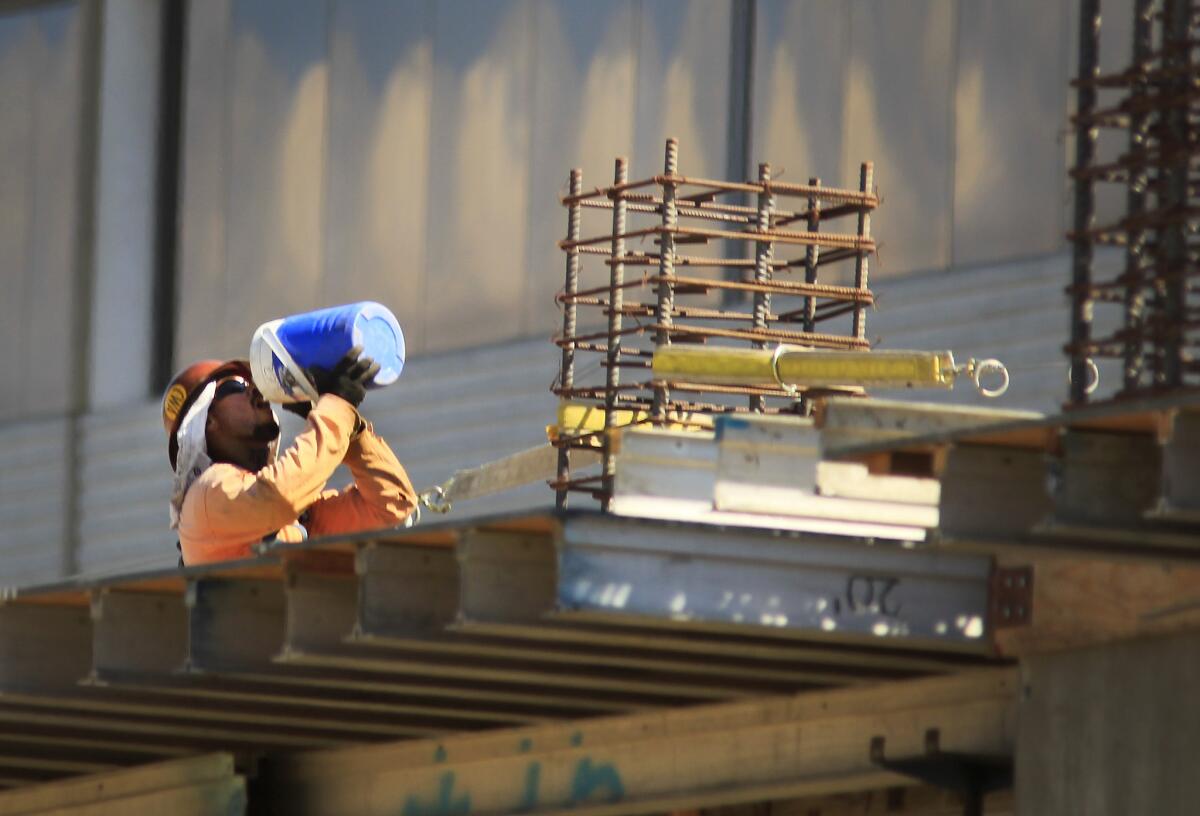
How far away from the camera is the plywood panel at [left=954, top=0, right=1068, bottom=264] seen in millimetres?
18188

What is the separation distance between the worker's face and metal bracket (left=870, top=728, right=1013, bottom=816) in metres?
3.45

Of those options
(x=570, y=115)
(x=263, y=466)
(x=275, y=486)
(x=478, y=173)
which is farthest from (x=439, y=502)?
(x=478, y=173)

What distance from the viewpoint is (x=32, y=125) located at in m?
27.6

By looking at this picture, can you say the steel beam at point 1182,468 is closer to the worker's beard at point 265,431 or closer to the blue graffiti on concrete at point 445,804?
the worker's beard at point 265,431

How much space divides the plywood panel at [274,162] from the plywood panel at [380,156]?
0.70 feet

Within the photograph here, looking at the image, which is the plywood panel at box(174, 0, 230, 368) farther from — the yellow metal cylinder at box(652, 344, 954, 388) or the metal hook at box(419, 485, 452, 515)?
the yellow metal cylinder at box(652, 344, 954, 388)

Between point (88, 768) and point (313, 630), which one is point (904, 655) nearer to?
point (313, 630)

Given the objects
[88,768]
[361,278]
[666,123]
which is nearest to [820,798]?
[88,768]

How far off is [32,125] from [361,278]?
16.7ft

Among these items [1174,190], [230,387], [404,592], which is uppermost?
[1174,190]

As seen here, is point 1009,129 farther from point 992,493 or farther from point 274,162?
point 274,162

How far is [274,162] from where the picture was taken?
25.2m

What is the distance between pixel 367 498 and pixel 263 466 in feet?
1.68

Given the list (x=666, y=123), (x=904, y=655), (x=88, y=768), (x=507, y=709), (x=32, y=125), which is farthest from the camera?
(x=32, y=125)
